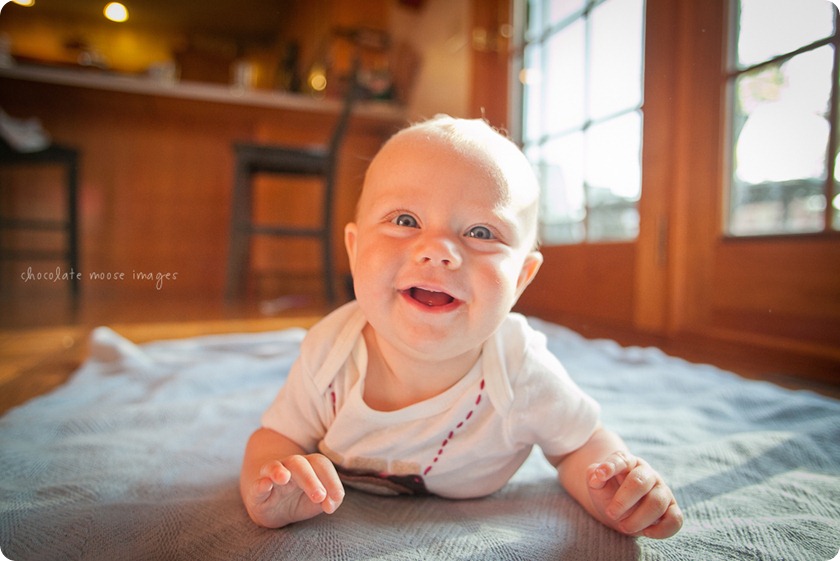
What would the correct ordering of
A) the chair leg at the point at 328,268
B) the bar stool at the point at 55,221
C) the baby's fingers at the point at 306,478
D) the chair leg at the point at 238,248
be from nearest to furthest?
1. the baby's fingers at the point at 306,478
2. the bar stool at the point at 55,221
3. the chair leg at the point at 328,268
4. the chair leg at the point at 238,248

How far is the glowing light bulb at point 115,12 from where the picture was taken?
661 mm

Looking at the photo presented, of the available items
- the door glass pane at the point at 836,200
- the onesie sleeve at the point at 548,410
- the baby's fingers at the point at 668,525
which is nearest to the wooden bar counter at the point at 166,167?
the onesie sleeve at the point at 548,410

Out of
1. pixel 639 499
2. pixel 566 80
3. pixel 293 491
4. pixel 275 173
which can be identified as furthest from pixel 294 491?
pixel 275 173

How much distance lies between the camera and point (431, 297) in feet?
1.13

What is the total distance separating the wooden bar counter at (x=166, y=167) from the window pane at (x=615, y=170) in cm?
24

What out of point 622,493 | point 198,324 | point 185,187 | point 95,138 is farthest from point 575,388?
point 95,138

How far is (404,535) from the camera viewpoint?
35cm

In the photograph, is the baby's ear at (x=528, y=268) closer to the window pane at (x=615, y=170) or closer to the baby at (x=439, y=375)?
the baby at (x=439, y=375)

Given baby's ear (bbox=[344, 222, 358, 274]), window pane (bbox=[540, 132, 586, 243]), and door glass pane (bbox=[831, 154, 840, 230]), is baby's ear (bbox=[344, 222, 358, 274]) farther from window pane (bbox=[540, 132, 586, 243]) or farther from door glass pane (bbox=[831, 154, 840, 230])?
door glass pane (bbox=[831, 154, 840, 230])

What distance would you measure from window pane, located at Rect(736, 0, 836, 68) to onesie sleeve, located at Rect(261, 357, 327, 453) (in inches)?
19.7

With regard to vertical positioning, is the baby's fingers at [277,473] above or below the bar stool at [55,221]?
below

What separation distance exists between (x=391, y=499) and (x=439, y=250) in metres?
0.22

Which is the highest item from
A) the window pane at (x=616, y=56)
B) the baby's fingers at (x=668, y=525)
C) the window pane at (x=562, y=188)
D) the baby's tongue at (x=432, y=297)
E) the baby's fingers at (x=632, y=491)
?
the window pane at (x=616, y=56)

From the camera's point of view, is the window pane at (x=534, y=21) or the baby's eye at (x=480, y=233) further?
the window pane at (x=534, y=21)
